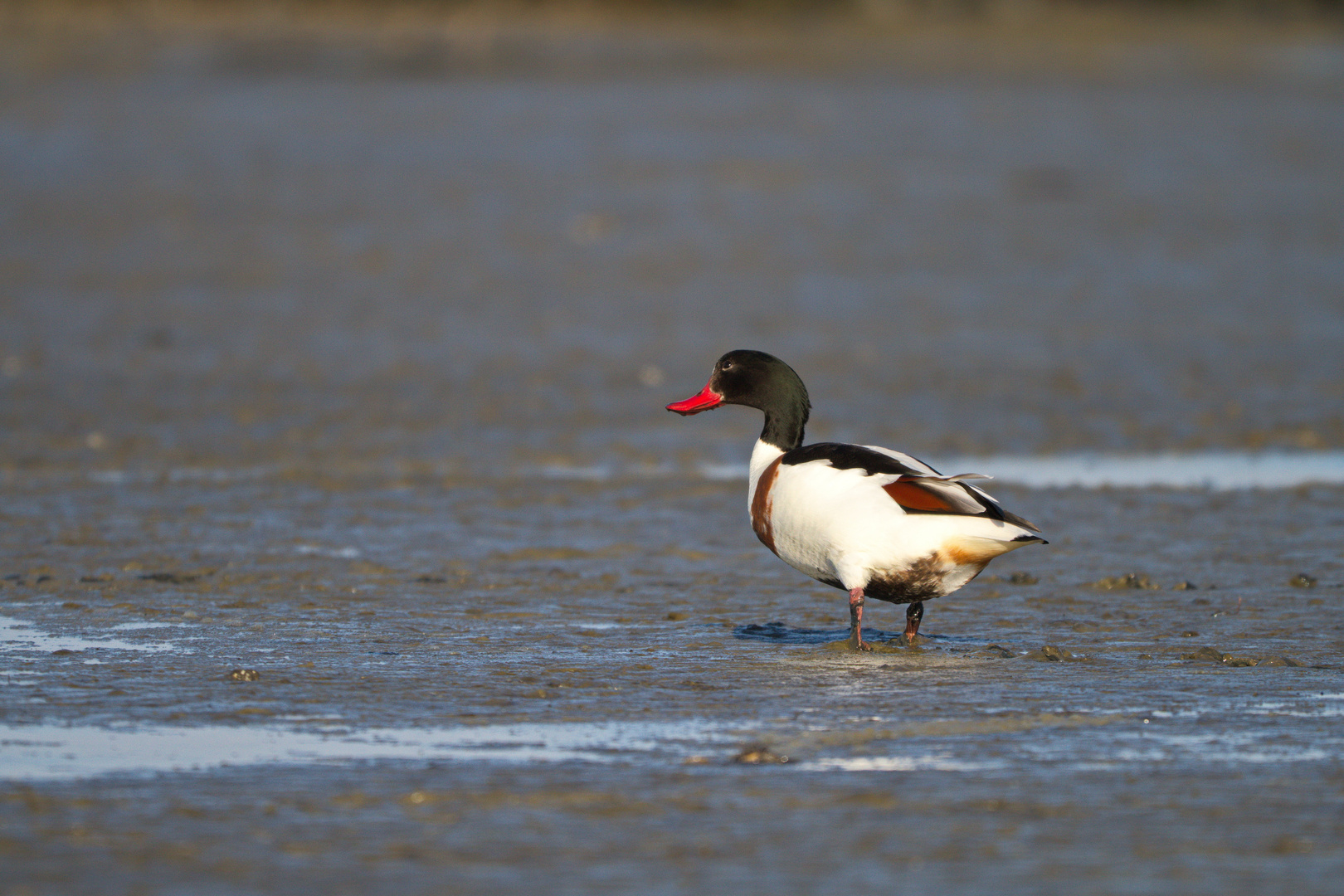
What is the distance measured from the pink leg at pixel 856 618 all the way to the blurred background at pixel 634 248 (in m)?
4.23

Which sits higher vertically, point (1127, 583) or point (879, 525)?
point (879, 525)

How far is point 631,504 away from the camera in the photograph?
9781 millimetres

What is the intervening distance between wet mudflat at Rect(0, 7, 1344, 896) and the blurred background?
0.28 ft

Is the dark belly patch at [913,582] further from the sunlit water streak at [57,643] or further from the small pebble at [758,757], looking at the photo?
Answer: the sunlit water streak at [57,643]

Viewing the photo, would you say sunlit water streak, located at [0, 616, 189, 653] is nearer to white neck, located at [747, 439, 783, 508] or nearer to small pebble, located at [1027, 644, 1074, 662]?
white neck, located at [747, 439, 783, 508]

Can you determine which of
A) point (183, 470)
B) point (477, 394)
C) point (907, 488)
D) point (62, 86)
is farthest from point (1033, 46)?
point (907, 488)

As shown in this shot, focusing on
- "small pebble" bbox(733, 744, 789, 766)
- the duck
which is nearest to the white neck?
the duck

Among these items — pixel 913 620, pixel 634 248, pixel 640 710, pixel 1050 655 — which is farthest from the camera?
pixel 634 248

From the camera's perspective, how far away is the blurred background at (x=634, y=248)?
12.1 meters

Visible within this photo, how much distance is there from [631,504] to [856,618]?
315cm

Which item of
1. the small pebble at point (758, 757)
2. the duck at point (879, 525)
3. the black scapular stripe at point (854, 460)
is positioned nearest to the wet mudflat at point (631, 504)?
the small pebble at point (758, 757)

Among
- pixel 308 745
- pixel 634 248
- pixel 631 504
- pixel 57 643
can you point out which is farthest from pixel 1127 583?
pixel 634 248

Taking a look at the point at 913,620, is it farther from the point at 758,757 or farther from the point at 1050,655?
the point at 758,757

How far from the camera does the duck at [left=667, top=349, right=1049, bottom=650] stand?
6.57 meters
